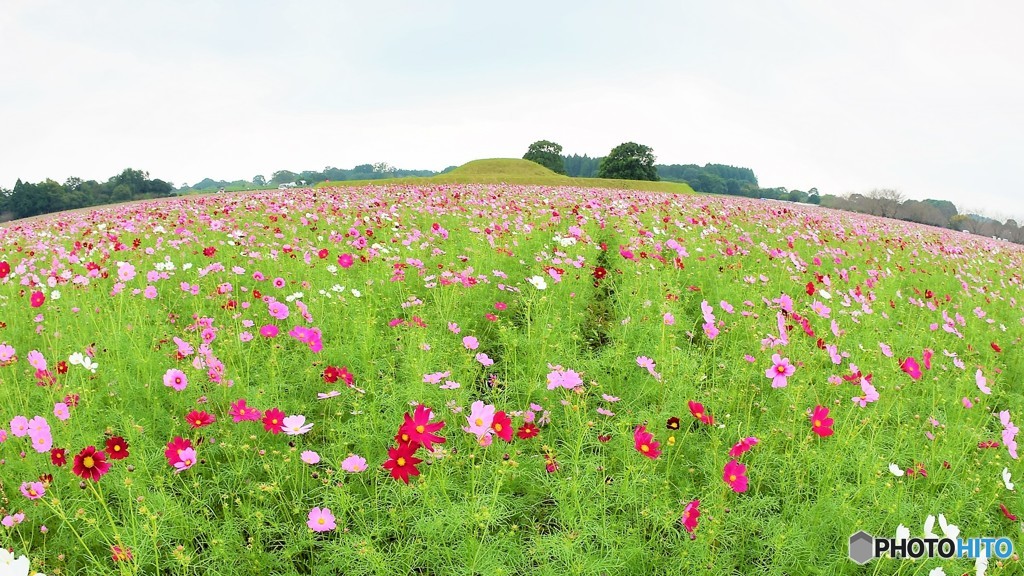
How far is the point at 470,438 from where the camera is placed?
248 cm

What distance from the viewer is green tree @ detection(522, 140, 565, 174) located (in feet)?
197

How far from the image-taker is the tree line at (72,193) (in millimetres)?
44625

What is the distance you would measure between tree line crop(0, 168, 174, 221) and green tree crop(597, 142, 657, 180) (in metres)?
44.6

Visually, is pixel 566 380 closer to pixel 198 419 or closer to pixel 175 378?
pixel 198 419

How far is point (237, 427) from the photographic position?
8.27 feet

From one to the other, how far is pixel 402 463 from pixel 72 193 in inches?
2500

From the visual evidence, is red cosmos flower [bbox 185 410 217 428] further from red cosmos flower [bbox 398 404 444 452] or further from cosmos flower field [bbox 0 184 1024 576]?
red cosmos flower [bbox 398 404 444 452]

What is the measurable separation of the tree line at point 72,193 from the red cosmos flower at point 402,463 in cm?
5112

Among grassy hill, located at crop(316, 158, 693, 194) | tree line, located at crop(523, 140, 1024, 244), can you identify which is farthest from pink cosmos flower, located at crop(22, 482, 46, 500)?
tree line, located at crop(523, 140, 1024, 244)

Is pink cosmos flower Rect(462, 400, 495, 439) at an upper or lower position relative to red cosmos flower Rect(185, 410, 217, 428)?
upper

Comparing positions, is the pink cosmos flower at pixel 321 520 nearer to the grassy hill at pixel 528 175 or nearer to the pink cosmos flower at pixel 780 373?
the pink cosmos flower at pixel 780 373

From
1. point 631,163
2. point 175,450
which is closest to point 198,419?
point 175,450

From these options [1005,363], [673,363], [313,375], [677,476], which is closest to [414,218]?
[313,375]

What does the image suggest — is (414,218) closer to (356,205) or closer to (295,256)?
(356,205)
